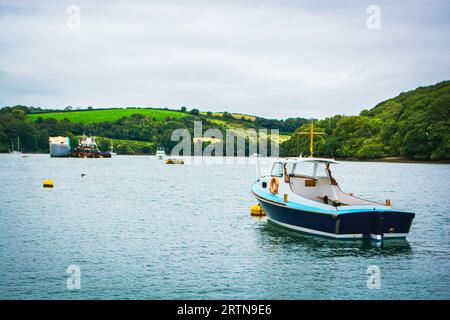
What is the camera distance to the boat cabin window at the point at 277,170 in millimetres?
37000

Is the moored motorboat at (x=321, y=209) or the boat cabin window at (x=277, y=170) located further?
the boat cabin window at (x=277, y=170)

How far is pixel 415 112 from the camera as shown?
179000 millimetres

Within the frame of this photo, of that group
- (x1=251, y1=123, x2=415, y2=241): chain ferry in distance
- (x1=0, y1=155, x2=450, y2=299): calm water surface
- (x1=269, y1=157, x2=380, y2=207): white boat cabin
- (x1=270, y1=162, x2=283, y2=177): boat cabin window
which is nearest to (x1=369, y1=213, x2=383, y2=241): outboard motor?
(x1=251, y1=123, x2=415, y2=241): chain ferry in distance

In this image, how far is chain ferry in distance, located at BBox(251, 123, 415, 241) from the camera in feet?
98.9

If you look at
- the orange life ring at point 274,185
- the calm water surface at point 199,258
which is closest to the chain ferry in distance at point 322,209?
the orange life ring at point 274,185

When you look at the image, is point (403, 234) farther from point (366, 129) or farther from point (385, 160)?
point (366, 129)

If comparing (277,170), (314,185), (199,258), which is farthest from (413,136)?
(199,258)

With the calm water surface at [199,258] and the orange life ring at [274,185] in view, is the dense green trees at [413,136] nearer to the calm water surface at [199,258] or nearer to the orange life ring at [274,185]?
the calm water surface at [199,258]

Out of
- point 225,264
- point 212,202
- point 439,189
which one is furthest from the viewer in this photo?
point 439,189

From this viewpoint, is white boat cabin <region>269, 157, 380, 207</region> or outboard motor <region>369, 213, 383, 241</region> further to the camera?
white boat cabin <region>269, 157, 380, 207</region>

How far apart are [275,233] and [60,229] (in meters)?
15.2

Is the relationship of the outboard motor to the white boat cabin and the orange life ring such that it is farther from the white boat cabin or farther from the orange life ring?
the orange life ring
